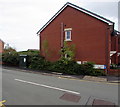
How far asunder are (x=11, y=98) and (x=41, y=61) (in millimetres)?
9942

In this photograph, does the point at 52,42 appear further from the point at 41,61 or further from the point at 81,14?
the point at 81,14

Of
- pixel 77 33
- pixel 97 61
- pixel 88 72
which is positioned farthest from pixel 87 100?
pixel 77 33

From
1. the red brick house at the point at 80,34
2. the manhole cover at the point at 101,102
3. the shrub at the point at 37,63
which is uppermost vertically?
the red brick house at the point at 80,34

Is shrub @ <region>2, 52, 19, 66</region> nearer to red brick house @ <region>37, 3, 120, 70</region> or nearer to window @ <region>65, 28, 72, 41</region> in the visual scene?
red brick house @ <region>37, 3, 120, 70</region>

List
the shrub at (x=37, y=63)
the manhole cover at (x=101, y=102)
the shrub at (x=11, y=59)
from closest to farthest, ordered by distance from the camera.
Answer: the manhole cover at (x=101, y=102) → the shrub at (x=37, y=63) → the shrub at (x=11, y=59)

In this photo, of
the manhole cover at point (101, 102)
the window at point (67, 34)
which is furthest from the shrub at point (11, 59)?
the manhole cover at point (101, 102)

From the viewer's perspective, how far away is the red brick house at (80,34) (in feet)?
41.3

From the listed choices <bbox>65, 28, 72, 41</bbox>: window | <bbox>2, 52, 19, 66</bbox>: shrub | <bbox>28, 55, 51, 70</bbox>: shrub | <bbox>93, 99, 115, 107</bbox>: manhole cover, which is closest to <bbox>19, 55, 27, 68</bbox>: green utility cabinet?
<bbox>28, 55, 51, 70</bbox>: shrub

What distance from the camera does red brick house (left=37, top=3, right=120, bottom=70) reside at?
41.3 feet

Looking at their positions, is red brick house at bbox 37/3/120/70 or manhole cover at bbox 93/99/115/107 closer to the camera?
manhole cover at bbox 93/99/115/107

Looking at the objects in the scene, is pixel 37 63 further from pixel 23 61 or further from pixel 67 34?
pixel 67 34

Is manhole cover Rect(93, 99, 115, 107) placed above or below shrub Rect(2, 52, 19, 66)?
below

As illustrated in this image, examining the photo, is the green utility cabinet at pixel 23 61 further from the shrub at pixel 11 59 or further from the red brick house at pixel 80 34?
the red brick house at pixel 80 34

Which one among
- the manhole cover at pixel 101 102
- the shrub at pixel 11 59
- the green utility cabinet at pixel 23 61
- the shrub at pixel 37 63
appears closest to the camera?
the manhole cover at pixel 101 102
